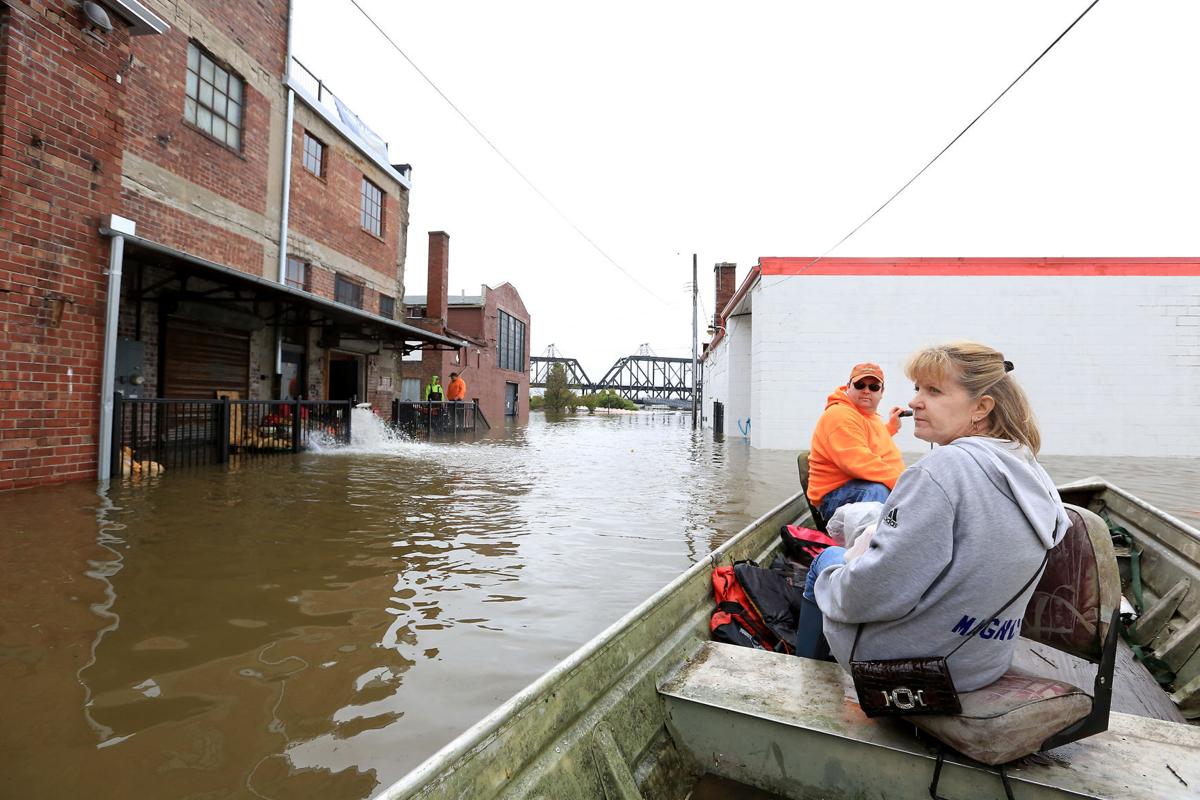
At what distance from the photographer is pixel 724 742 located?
6.70 ft

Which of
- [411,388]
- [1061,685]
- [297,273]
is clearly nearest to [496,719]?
[1061,685]

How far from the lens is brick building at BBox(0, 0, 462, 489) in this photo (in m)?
6.36

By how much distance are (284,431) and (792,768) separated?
11.0m

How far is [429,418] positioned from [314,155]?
24.0 ft

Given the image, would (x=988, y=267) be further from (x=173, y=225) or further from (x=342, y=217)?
(x=173, y=225)

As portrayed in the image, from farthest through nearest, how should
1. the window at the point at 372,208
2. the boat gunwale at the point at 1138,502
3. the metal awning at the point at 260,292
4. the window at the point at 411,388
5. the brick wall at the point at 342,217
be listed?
the window at the point at 411,388 → the window at the point at 372,208 → the brick wall at the point at 342,217 → the metal awning at the point at 260,292 → the boat gunwale at the point at 1138,502

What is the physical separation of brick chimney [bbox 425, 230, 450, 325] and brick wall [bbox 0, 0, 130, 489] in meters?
13.6

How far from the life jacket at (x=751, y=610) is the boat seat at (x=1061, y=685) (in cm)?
113

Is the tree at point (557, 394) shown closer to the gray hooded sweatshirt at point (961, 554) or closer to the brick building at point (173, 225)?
the brick building at point (173, 225)

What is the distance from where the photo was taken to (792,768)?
1.91m

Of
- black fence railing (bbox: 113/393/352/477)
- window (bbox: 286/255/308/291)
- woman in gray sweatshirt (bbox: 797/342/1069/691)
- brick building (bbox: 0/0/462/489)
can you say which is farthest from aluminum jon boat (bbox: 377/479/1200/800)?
window (bbox: 286/255/308/291)

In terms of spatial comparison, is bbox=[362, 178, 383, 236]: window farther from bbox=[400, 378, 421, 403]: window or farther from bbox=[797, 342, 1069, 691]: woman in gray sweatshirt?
bbox=[797, 342, 1069, 691]: woman in gray sweatshirt

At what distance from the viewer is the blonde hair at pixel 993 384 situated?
171cm

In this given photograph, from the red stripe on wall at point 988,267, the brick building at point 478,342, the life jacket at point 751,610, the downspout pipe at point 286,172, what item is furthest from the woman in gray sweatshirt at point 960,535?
the brick building at point 478,342
